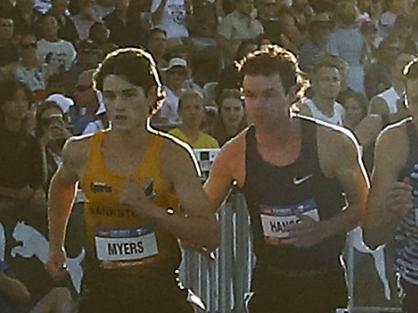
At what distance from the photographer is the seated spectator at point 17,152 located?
270 inches

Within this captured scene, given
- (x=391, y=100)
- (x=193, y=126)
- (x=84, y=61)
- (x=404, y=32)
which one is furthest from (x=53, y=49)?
(x=404, y=32)

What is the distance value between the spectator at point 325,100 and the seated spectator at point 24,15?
8.76 feet

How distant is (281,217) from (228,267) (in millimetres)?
1575

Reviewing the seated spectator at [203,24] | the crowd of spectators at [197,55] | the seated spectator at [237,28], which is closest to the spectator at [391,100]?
the crowd of spectators at [197,55]

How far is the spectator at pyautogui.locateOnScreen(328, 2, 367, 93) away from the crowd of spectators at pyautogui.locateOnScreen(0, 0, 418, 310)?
1 centimetres

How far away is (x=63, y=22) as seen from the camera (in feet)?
31.9

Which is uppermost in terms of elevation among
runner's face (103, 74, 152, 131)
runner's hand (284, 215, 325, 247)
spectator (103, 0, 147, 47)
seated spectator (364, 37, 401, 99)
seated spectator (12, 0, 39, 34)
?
seated spectator (12, 0, 39, 34)

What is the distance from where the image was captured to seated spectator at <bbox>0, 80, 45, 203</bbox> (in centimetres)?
685

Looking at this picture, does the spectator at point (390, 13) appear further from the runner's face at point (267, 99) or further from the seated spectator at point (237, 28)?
the runner's face at point (267, 99)

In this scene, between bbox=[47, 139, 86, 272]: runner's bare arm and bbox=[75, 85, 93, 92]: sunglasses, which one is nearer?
bbox=[47, 139, 86, 272]: runner's bare arm

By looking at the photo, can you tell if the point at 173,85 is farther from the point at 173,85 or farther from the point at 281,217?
the point at 281,217

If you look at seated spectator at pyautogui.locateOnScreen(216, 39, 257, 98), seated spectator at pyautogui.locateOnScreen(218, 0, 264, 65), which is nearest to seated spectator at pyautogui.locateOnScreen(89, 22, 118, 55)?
seated spectator at pyautogui.locateOnScreen(218, 0, 264, 65)

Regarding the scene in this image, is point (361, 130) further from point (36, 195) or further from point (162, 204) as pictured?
point (162, 204)

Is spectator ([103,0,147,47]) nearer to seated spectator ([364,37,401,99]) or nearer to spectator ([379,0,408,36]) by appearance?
seated spectator ([364,37,401,99])
